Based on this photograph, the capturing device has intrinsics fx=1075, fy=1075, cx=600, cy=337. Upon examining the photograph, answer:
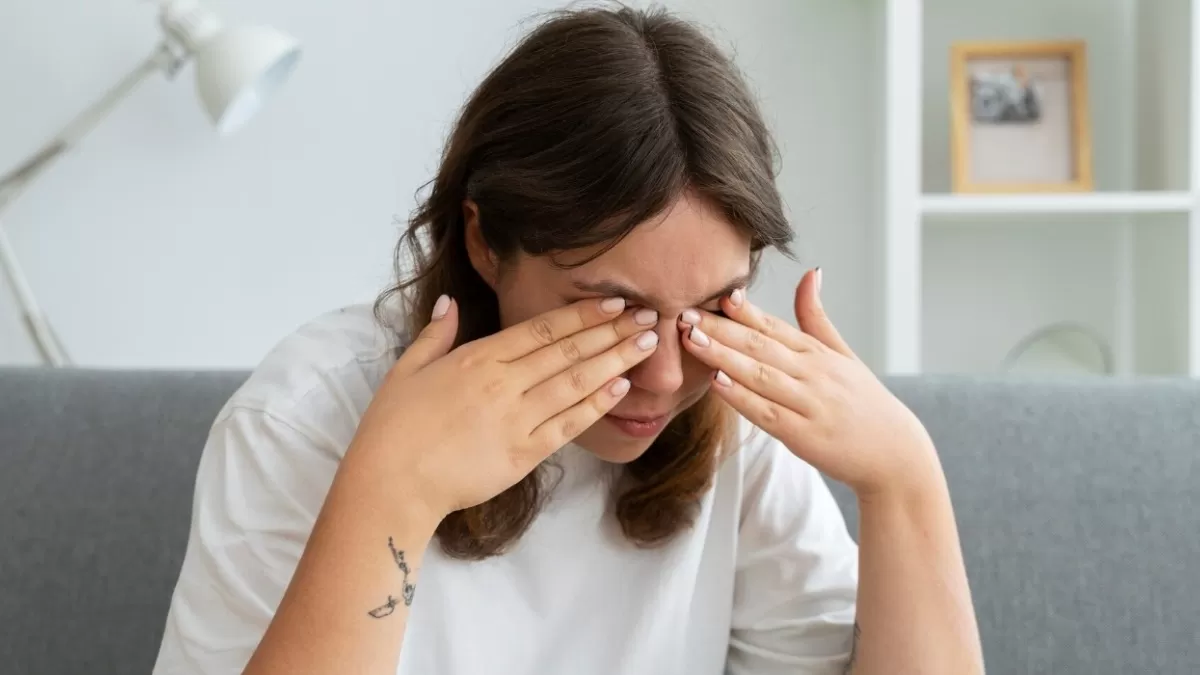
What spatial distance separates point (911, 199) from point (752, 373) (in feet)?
2.78

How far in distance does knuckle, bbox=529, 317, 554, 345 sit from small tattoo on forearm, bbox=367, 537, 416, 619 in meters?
0.21

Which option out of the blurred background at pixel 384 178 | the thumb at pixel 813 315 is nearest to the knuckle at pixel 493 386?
the thumb at pixel 813 315

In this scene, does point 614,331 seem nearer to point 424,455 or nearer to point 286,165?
point 424,455

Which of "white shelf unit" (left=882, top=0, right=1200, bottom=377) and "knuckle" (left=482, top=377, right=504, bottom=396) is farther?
"white shelf unit" (left=882, top=0, right=1200, bottom=377)

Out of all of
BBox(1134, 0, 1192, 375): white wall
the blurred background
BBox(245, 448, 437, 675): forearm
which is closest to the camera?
BBox(245, 448, 437, 675): forearm

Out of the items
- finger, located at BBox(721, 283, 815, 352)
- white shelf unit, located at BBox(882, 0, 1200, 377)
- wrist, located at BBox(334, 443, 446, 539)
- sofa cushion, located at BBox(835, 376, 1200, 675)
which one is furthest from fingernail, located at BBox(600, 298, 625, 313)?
white shelf unit, located at BBox(882, 0, 1200, 377)

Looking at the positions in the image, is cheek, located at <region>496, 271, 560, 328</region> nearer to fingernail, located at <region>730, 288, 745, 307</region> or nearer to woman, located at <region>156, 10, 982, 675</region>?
woman, located at <region>156, 10, 982, 675</region>

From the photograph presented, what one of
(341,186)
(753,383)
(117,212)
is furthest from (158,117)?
(753,383)

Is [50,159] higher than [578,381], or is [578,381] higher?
[50,159]

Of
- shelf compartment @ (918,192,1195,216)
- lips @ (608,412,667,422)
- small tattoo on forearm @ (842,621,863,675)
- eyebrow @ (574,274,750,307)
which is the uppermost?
shelf compartment @ (918,192,1195,216)

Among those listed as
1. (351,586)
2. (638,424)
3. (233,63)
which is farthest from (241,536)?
(233,63)

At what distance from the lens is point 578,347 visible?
0.90 meters

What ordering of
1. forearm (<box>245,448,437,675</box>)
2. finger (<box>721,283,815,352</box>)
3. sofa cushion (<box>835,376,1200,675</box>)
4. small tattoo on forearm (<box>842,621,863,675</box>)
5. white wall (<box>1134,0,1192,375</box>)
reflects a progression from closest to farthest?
1. forearm (<box>245,448,437,675</box>)
2. finger (<box>721,283,815,352</box>)
3. small tattoo on forearm (<box>842,621,863,675</box>)
4. sofa cushion (<box>835,376,1200,675</box>)
5. white wall (<box>1134,0,1192,375</box>)

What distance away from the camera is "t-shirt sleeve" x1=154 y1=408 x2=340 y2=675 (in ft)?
3.06
